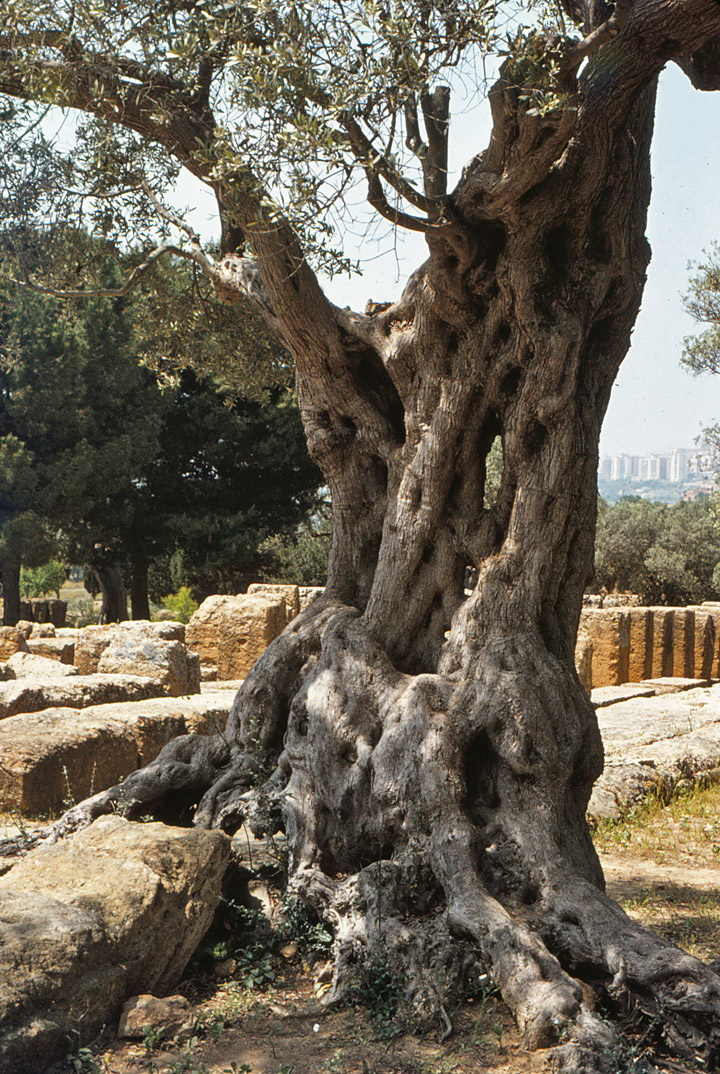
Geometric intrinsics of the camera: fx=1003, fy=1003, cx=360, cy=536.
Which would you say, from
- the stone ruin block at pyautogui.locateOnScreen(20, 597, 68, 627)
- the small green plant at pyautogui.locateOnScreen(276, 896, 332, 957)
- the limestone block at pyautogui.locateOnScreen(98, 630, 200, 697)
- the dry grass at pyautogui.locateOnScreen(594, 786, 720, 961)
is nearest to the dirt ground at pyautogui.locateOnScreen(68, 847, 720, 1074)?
the small green plant at pyautogui.locateOnScreen(276, 896, 332, 957)

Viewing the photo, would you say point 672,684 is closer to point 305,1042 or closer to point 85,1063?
point 305,1042

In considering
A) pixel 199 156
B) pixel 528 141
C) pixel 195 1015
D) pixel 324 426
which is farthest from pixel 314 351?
pixel 195 1015

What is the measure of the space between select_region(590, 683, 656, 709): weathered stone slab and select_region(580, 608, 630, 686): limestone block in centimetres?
67

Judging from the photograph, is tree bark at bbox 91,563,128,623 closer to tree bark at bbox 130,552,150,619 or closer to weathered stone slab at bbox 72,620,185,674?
tree bark at bbox 130,552,150,619

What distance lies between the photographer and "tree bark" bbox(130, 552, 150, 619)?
1233 inches

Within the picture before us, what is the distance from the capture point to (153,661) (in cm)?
1094

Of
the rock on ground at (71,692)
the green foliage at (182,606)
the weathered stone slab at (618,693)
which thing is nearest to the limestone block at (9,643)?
the rock on ground at (71,692)

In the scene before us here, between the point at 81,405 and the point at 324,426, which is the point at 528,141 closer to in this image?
the point at 324,426

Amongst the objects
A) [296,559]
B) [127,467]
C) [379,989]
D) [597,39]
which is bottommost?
[379,989]

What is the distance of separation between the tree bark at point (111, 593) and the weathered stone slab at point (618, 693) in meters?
18.1

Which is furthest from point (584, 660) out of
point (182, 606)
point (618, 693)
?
point (182, 606)

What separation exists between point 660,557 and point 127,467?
49.5ft

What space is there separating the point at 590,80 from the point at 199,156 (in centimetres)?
217

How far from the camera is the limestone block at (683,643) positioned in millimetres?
17250
